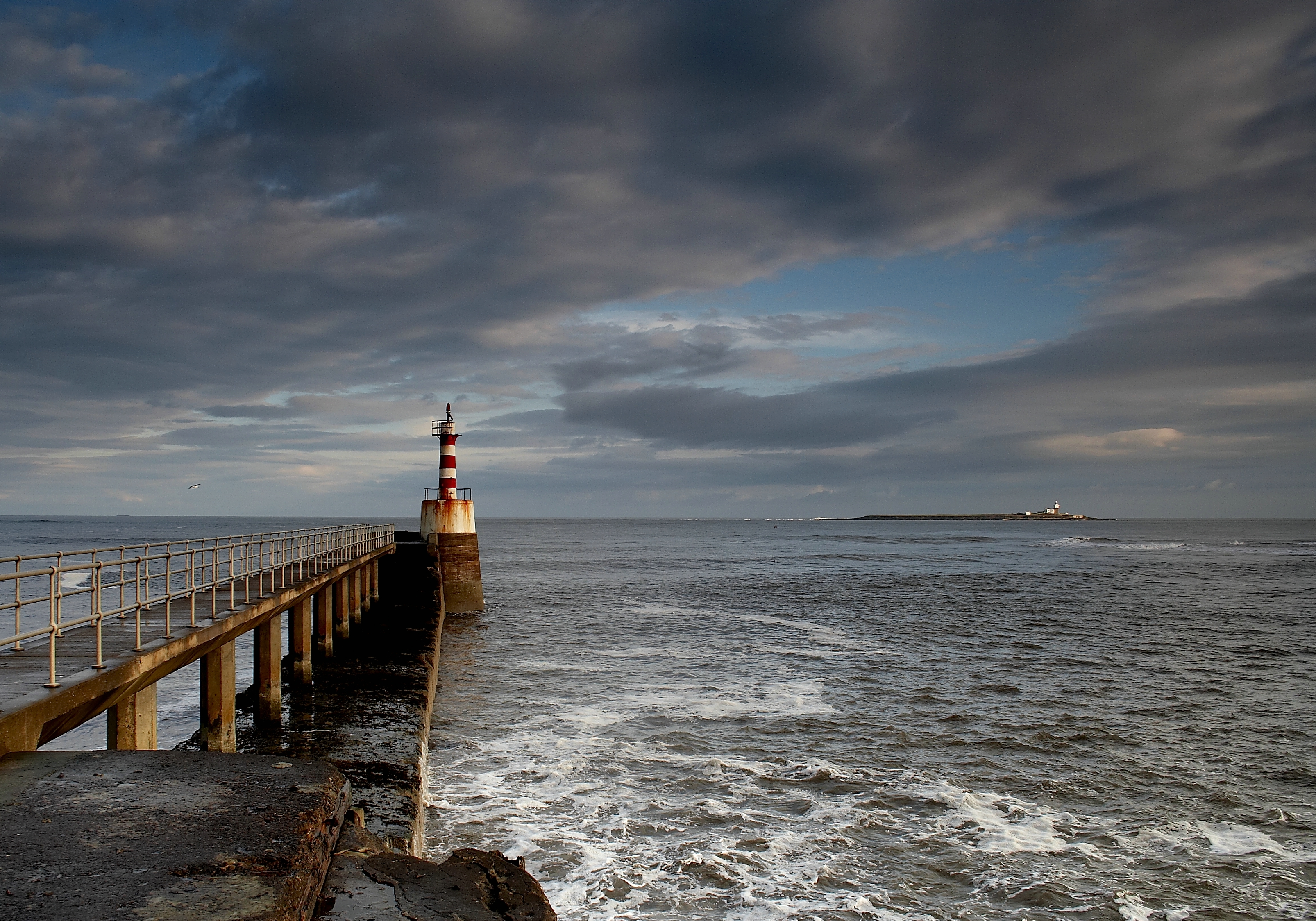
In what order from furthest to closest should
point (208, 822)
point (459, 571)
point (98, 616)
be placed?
1. point (459, 571)
2. point (98, 616)
3. point (208, 822)

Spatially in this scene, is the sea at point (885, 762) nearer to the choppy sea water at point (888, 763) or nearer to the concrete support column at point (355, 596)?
the choppy sea water at point (888, 763)

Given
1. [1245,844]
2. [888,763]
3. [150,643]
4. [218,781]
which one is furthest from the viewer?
[888,763]

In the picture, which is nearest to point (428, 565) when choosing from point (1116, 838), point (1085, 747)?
point (1085, 747)

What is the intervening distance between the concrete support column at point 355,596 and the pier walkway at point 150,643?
3.41 m

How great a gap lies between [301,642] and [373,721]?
4.24m

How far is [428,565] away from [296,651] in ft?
42.3

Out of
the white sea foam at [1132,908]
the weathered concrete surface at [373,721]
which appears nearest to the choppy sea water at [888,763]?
the white sea foam at [1132,908]

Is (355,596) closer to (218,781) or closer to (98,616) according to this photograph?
(98,616)

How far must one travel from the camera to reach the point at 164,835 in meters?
4.11

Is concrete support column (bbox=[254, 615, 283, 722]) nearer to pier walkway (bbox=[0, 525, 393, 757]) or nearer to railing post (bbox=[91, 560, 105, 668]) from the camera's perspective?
pier walkway (bbox=[0, 525, 393, 757])

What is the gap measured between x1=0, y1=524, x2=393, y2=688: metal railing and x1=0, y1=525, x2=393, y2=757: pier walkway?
43mm

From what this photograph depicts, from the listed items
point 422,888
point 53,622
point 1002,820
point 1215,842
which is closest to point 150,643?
point 53,622

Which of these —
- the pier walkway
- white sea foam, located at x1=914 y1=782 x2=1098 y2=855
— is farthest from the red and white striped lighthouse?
white sea foam, located at x1=914 y1=782 x2=1098 y2=855

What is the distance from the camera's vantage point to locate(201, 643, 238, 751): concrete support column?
9.40m
